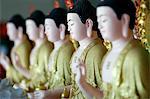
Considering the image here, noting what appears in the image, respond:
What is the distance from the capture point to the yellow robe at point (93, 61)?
3.92ft

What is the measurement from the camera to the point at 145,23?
1.22 metres

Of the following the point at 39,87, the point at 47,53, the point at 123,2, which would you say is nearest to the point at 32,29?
the point at 47,53

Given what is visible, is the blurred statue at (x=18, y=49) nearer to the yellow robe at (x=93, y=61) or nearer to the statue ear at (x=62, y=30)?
the statue ear at (x=62, y=30)

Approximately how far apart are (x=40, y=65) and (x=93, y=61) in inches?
19.9

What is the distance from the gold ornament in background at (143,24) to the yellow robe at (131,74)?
0.59ft

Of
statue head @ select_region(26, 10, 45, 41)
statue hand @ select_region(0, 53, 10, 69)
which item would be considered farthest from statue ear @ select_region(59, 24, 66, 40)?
statue hand @ select_region(0, 53, 10, 69)

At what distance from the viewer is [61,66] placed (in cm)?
143

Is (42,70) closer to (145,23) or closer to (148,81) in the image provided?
(145,23)

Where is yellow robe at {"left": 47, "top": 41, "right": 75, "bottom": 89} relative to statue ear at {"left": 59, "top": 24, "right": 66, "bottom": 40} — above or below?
below

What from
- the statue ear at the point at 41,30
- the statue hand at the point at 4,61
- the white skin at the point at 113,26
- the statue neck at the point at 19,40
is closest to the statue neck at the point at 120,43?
the white skin at the point at 113,26

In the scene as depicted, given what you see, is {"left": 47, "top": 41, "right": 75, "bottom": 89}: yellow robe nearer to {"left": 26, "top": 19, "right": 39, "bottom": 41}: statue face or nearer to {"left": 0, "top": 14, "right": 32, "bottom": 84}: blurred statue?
{"left": 26, "top": 19, "right": 39, "bottom": 41}: statue face

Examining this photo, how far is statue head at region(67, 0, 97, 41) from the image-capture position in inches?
48.3

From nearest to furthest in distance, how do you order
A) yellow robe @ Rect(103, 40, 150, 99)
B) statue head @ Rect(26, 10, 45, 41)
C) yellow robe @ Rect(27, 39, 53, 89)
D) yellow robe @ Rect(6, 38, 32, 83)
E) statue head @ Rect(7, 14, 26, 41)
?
yellow robe @ Rect(103, 40, 150, 99)
yellow robe @ Rect(27, 39, 53, 89)
statue head @ Rect(26, 10, 45, 41)
yellow robe @ Rect(6, 38, 32, 83)
statue head @ Rect(7, 14, 26, 41)

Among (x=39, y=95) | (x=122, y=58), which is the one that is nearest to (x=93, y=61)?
(x=122, y=58)
